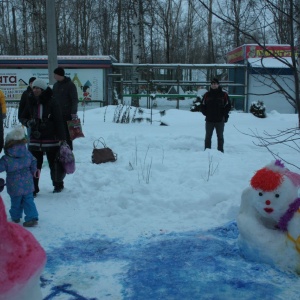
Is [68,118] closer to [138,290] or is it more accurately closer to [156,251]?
[156,251]

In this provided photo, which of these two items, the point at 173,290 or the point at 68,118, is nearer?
the point at 173,290

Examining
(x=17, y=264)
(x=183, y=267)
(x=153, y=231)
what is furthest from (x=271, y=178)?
(x=17, y=264)

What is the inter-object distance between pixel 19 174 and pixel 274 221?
8.48 feet

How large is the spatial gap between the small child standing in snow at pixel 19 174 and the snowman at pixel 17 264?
2.64 meters

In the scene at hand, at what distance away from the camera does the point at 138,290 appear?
311cm

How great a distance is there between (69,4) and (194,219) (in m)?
37.7

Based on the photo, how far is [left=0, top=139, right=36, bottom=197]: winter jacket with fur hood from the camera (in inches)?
170

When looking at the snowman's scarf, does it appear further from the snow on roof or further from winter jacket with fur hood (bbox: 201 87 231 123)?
winter jacket with fur hood (bbox: 201 87 231 123)

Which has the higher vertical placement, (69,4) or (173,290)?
(69,4)

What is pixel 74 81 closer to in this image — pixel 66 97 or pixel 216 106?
pixel 216 106

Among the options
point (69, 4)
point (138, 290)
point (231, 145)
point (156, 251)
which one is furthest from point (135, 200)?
point (69, 4)

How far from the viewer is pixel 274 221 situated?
353 centimetres

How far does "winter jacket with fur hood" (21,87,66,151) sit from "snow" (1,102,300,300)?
0.71 m

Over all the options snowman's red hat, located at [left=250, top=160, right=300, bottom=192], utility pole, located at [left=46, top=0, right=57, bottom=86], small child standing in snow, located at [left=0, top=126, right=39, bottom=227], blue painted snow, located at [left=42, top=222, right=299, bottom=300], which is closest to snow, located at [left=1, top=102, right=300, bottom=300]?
blue painted snow, located at [left=42, top=222, right=299, bottom=300]
